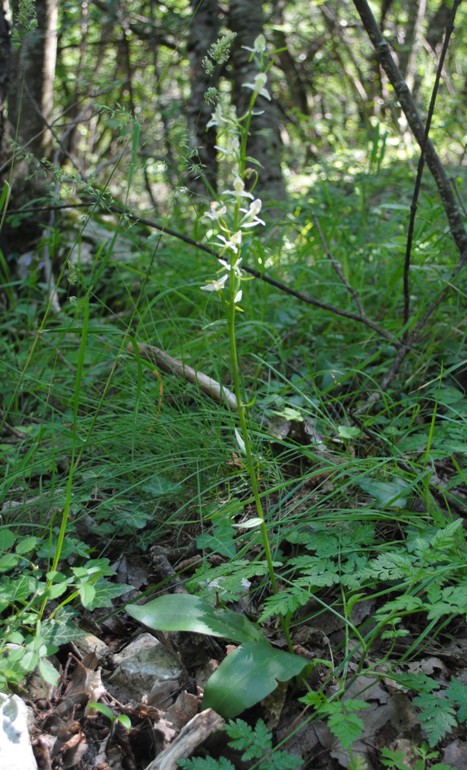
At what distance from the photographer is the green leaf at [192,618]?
1.31 metres

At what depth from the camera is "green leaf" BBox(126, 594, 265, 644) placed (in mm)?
1309

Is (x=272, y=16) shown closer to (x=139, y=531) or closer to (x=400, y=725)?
(x=139, y=531)

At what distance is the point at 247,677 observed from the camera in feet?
4.19

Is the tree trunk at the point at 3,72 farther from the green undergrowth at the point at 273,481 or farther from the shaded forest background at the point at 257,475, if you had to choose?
the green undergrowth at the point at 273,481

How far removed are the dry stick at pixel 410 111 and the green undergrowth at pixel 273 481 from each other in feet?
0.49

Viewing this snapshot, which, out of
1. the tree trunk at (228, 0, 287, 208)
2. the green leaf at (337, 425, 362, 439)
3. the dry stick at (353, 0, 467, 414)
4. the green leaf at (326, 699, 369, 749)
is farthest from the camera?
the tree trunk at (228, 0, 287, 208)

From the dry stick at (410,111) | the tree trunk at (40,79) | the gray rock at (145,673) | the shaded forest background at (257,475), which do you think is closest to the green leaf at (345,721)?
the shaded forest background at (257,475)

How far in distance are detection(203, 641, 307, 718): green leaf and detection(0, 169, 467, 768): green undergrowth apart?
Answer: 0.09m

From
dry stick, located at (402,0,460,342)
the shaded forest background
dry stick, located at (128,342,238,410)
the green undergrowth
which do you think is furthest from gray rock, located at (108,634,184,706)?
dry stick, located at (402,0,460,342)

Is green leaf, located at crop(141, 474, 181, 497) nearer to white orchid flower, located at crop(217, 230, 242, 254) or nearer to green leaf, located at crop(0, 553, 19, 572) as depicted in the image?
green leaf, located at crop(0, 553, 19, 572)

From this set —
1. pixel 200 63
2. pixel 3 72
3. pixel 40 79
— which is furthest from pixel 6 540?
pixel 200 63

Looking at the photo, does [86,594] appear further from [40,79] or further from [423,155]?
[40,79]

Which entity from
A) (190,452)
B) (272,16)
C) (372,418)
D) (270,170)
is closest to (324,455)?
(372,418)

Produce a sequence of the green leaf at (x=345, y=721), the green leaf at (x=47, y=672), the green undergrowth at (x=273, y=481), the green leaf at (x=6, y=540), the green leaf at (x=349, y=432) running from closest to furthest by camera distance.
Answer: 1. the green leaf at (x=345, y=721)
2. the green leaf at (x=47, y=672)
3. the green undergrowth at (x=273, y=481)
4. the green leaf at (x=6, y=540)
5. the green leaf at (x=349, y=432)
